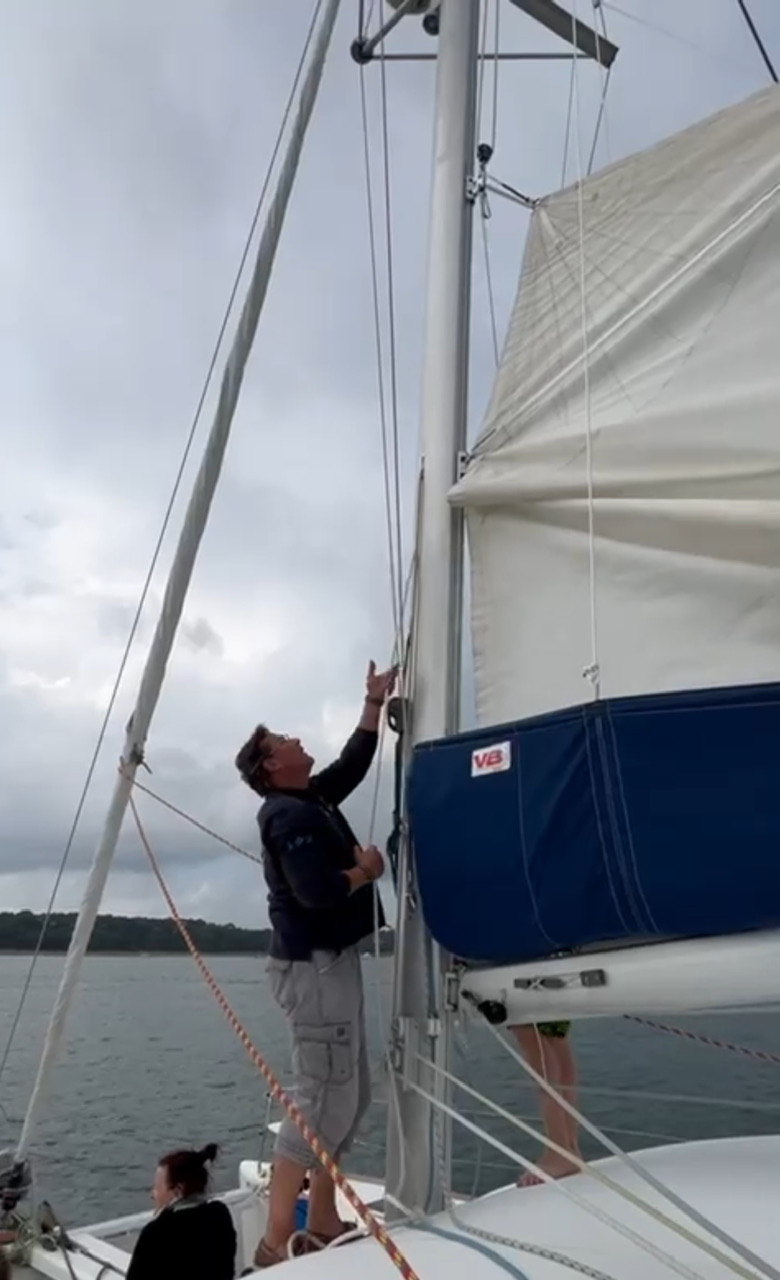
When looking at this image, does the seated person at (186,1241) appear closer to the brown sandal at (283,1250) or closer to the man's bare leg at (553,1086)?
the brown sandal at (283,1250)

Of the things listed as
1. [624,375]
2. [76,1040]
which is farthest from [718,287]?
[76,1040]

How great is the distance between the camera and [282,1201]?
3.60m

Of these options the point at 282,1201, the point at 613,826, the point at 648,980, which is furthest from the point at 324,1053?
the point at 613,826

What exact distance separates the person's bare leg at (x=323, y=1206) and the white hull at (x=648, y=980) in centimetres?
106

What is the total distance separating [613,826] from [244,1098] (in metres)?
23.5

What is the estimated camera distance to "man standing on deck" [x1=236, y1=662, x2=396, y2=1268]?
3660 mm

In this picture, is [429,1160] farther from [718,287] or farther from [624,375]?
[718,287]

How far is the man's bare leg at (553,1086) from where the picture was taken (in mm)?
3664

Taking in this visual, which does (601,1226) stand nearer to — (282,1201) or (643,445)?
(282,1201)

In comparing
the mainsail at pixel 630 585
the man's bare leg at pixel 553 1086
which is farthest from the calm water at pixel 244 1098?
the mainsail at pixel 630 585

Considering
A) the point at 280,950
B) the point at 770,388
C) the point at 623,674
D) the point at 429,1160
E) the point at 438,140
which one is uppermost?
the point at 438,140

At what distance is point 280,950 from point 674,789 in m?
1.67

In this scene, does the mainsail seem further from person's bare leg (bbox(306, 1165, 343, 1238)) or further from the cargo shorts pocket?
person's bare leg (bbox(306, 1165, 343, 1238))

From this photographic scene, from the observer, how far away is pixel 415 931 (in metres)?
3.59
